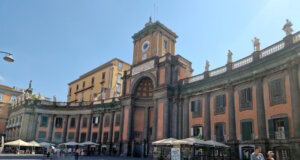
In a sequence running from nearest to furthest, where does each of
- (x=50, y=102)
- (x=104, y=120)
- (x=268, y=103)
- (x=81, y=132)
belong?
(x=268, y=103) → (x=104, y=120) → (x=81, y=132) → (x=50, y=102)

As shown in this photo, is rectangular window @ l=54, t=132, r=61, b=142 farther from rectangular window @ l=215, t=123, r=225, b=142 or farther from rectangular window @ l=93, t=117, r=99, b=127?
rectangular window @ l=215, t=123, r=225, b=142

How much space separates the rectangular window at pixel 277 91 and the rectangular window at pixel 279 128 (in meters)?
1.40

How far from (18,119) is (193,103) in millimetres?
40034

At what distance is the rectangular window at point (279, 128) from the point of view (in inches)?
719

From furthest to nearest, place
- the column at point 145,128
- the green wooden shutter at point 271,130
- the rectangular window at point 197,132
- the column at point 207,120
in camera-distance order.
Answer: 1. the column at point 145,128
2. the rectangular window at point 197,132
3. the column at point 207,120
4. the green wooden shutter at point 271,130

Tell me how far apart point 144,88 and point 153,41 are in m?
7.22

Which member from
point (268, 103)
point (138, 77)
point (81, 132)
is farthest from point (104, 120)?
point (268, 103)

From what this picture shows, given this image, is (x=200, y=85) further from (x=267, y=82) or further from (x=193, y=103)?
(x=267, y=82)

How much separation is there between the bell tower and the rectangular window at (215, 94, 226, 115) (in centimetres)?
1326

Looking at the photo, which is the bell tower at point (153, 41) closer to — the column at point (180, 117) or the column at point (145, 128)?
the column at point (145, 128)

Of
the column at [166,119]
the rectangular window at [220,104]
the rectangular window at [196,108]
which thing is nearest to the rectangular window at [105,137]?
the column at [166,119]

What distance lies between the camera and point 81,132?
45.2m

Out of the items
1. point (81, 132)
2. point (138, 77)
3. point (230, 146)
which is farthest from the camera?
point (81, 132)

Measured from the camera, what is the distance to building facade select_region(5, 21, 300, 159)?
19.0 m
